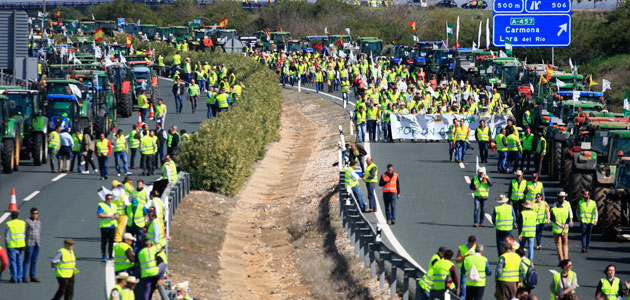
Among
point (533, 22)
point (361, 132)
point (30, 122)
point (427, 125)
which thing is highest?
point (533, 22)

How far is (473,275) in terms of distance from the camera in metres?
16.2

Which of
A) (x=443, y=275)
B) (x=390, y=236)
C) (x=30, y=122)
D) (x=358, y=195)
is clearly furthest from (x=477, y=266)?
(x=30, y=122)

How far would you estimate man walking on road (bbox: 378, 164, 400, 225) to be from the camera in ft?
79.8

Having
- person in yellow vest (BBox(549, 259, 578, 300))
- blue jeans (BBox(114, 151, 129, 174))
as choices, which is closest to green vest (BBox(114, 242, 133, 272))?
person in yellow vest (BBox(549, 259, 578, 300))

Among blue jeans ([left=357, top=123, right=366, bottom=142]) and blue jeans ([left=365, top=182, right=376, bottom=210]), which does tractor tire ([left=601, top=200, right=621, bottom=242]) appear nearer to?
blue jeans ([left=365, top=182, right=376, bottom=210])

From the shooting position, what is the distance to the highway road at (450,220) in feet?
69.4

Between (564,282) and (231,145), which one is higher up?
(231,145)

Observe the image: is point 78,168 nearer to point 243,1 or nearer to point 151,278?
point 151,278

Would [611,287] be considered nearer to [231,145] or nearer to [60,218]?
[60,218]

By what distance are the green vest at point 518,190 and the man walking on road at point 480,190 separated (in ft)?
2.43

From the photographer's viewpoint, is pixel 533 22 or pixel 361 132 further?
pixel 361 132

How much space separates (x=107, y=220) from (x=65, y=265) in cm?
349

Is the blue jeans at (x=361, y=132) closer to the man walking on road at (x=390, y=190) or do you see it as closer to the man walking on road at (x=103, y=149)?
the man walking on road at (x=103, y=149)

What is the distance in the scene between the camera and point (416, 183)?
3091 centimetres
